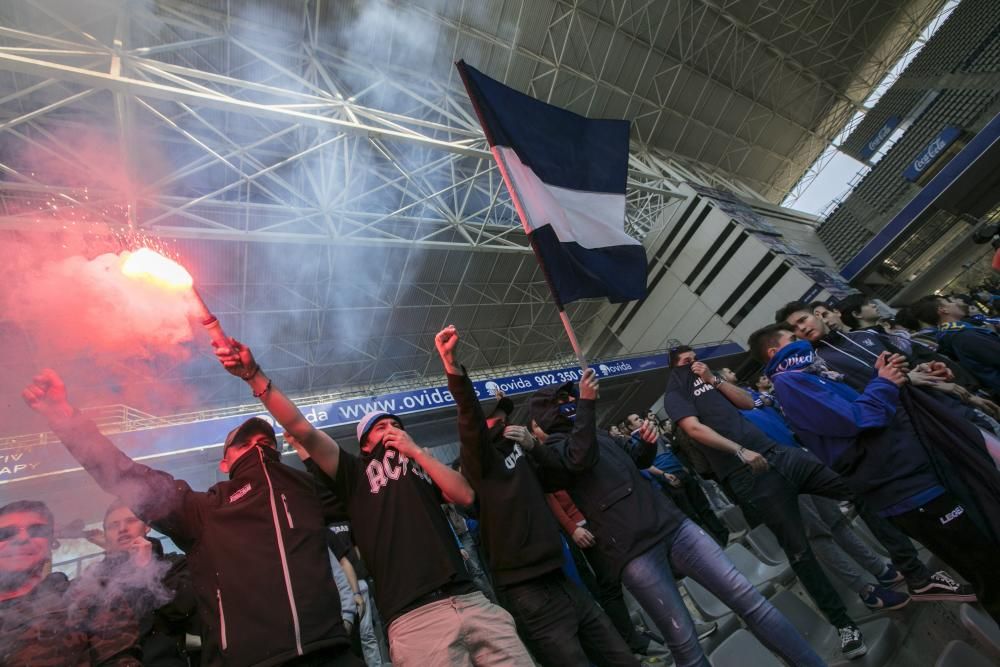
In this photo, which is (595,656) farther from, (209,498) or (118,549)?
(118,549)

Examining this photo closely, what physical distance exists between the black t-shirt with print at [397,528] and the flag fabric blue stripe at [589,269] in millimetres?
1393

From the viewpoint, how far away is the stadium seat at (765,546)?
3.72m

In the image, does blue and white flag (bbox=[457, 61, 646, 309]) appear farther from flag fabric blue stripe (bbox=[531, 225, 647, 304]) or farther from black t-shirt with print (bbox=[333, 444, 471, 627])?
black t-shirt with print (bbox=[333, 444, 471, 627])

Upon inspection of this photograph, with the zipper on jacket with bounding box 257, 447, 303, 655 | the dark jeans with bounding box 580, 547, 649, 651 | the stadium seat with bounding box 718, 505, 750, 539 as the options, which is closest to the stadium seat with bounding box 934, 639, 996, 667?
the dark jeans with bounding box 580, 547, 649, 651

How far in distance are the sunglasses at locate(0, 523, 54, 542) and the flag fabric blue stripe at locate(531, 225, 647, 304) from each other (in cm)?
247

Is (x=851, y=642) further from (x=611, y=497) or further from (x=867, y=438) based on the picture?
(x=611, y=497)

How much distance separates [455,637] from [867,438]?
216cm

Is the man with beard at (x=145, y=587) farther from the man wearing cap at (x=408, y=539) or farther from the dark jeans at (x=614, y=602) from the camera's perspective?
the dark jeans at (x=614, y=602)

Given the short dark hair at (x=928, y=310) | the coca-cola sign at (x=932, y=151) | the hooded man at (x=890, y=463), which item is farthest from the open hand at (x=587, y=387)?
the coca-cola sign at (x=932, y=151)

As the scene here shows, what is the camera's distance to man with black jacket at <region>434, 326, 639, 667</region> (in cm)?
203

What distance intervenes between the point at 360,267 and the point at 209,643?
40.8 ft

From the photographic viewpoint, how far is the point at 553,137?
11.6 feet

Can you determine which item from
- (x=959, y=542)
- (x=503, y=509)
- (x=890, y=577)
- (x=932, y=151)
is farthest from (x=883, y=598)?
(x=932, y=151)

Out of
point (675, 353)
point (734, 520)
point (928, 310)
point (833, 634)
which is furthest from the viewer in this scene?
point (734, 520)
